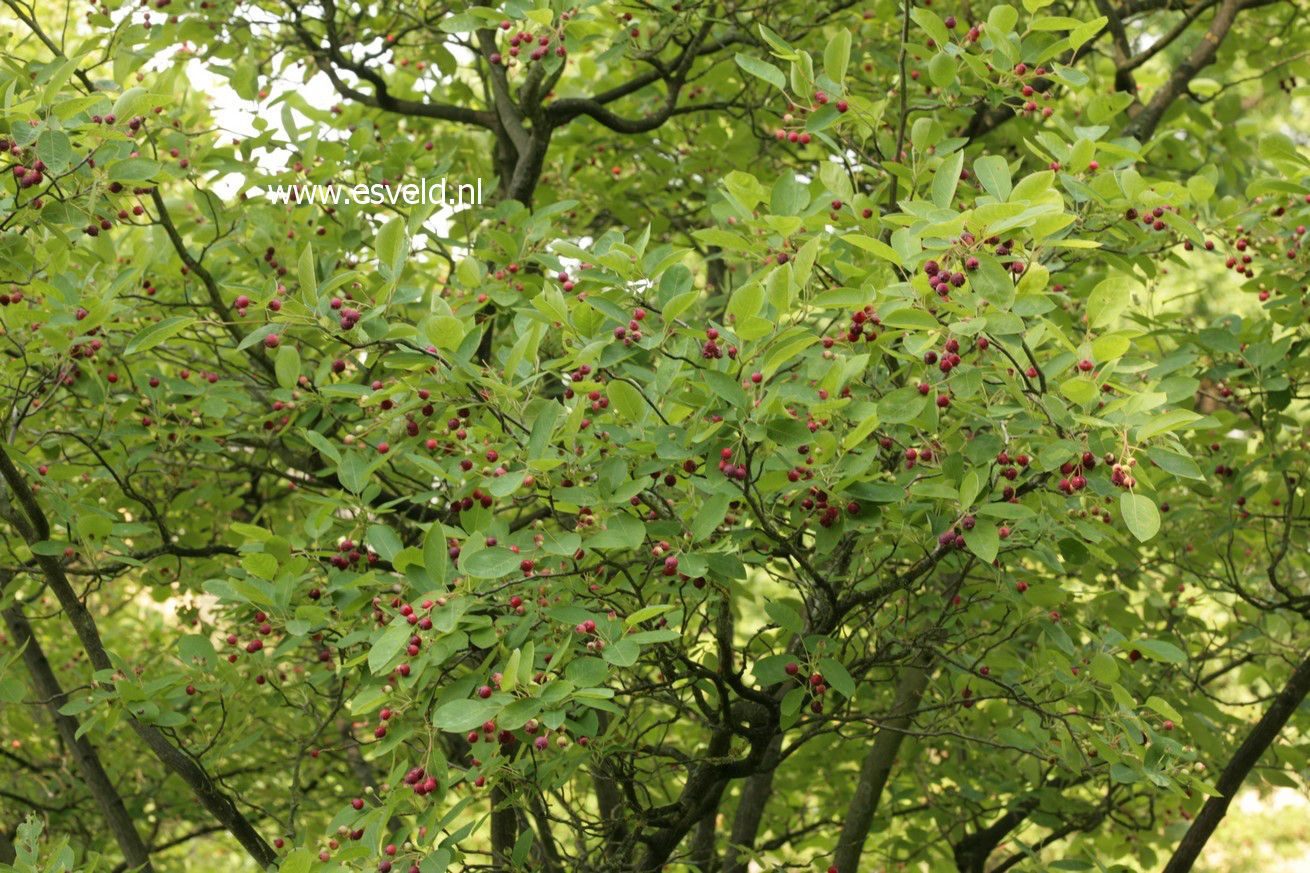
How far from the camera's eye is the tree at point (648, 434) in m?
2.36

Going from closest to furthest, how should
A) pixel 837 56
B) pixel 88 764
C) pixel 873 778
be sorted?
pixel 837 56 < pixel 88 764 < pixel 873 778

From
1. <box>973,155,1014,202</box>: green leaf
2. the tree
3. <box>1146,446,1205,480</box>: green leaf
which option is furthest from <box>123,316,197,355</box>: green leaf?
<box>1146,446,1205,480</box>: green leaf

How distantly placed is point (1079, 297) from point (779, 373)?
5.96ft

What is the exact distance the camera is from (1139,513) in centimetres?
209

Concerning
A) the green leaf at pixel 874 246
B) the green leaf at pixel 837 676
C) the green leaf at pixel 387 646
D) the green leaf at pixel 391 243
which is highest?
the green leaf at pixel 391 243

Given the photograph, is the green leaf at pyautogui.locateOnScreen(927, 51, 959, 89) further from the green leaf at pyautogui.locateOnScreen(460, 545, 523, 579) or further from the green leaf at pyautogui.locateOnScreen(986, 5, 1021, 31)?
the green leaf at pyautogui.locateOnScreen(460, 545, 523, 579)

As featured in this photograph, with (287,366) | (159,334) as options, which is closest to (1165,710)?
(287,366)

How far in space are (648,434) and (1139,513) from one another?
910mm

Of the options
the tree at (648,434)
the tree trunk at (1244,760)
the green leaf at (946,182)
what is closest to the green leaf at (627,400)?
the tree at (648,434)

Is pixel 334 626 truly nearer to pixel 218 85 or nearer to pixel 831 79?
pixel 831 79

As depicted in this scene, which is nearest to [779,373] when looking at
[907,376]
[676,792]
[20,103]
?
[907,376]

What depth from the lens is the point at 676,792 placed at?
16.6 feet

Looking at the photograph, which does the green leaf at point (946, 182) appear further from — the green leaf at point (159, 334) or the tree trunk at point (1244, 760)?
the tree trunk at point (1244, 760)

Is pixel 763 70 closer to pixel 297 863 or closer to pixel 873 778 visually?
pixel 297 863
